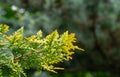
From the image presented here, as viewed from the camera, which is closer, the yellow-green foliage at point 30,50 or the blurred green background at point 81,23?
the yellow-green foliage at point 30,50

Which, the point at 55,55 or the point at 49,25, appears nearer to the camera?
the point at 55,55

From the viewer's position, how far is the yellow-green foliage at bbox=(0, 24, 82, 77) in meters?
1.68

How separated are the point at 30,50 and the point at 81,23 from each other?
4.52 m

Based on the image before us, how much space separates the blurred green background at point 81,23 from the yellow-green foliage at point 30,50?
12.5ft

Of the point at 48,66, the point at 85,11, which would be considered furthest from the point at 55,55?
the point at 85,11

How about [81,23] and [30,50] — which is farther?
[81,23]

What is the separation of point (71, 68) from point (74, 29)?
0.66 metres

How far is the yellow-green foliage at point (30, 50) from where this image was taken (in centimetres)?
168

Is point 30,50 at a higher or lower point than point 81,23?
lower

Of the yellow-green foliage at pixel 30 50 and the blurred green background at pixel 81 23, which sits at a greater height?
the blurred green background at pixel 81 23

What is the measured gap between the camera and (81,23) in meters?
6.21

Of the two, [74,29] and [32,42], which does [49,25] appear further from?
[32,42]

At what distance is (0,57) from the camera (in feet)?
5.48

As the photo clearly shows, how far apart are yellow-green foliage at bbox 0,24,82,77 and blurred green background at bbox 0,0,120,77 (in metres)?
3.82
